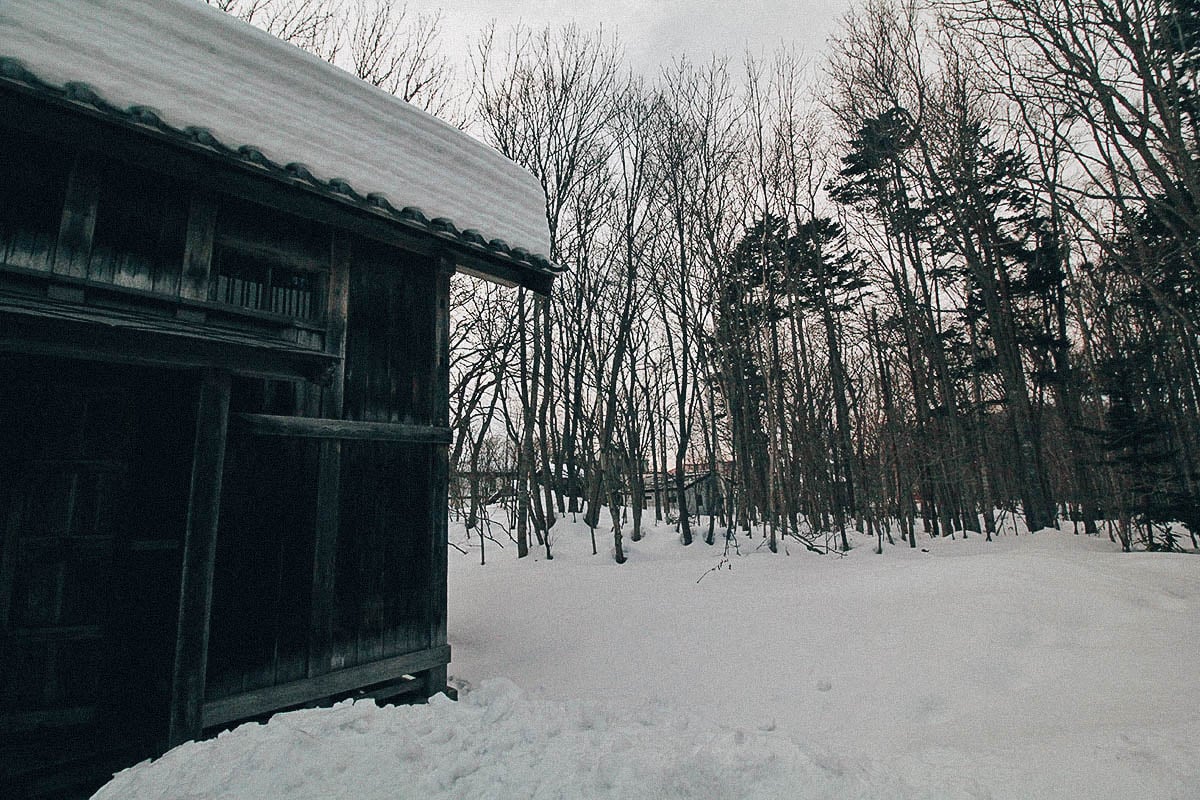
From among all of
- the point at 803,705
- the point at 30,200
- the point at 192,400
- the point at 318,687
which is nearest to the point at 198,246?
the point at 30,200

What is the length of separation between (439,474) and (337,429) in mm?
1075

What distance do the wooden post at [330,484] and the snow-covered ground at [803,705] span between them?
54cm

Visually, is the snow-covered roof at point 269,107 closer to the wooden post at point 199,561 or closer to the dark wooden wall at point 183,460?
the dark wooden wall at point 183,460

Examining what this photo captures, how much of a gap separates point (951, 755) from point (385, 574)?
14.3ft

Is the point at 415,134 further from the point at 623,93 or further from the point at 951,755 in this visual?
the point at 623,93

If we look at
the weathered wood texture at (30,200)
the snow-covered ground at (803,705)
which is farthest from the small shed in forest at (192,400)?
the snow-covered ground at (803,705)

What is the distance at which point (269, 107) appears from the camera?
451 cm

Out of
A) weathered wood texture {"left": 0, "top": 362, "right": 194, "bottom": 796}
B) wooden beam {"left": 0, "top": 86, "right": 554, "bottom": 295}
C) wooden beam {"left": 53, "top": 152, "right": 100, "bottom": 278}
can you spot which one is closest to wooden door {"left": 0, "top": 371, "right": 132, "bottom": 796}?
weathered wood texture {"left": 0, "top": 362, "right": 194, "bottom": 796}

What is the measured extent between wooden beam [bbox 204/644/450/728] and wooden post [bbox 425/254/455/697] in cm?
17

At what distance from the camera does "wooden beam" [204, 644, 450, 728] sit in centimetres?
362

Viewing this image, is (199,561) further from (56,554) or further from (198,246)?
(198,246)

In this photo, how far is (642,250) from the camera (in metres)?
16.3

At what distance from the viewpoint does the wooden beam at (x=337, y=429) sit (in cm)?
404

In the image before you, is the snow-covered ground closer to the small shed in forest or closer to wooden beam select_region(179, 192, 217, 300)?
the small shed in forest
